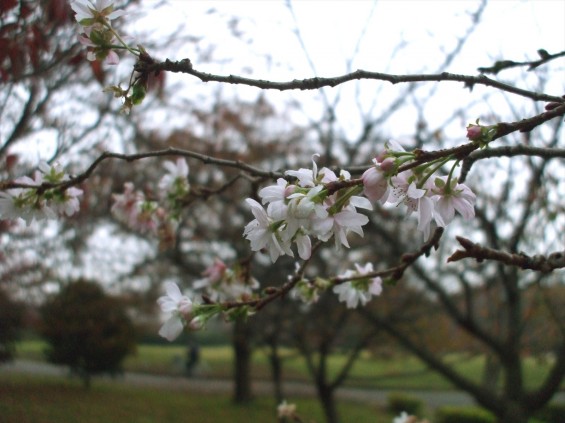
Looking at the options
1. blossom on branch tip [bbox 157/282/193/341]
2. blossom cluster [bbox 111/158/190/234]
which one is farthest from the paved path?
blossom on branch tip [bbox 157/282/193/341]

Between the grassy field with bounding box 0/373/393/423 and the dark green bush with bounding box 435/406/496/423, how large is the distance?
127 centimetres

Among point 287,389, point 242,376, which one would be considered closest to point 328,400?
point 242,376

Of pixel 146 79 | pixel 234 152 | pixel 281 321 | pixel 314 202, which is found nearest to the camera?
pixel 314 202

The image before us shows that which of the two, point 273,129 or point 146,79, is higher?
point 273,129

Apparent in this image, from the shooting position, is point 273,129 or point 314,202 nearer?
point 314,202

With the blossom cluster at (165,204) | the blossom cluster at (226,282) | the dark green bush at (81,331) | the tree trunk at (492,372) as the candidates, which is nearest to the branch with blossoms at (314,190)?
the blossom cluster at (226,282)

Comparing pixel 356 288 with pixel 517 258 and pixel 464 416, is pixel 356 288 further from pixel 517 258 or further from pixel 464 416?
pixel 464 416

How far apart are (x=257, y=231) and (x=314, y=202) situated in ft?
0.47

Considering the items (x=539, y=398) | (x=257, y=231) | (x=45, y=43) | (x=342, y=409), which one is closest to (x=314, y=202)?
(x=257, y=231)

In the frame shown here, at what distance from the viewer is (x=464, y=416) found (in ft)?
38.6

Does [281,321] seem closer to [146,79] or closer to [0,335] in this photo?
[0,335]

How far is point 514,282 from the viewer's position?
4.54 meters

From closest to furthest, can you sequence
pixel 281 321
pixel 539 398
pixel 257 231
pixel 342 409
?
pixel 257 231, pixel 539 398, pixel 281 321, pixel 342 409

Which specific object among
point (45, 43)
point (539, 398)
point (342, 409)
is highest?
point (45, 43)
